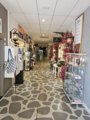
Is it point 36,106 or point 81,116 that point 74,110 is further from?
point 36,106

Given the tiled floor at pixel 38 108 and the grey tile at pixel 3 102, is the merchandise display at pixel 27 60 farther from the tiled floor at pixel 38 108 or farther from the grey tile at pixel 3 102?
the grey tile at pixel 3 102

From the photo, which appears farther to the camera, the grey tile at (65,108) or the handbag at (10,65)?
the handbag at (10,65)

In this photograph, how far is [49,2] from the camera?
103 inches

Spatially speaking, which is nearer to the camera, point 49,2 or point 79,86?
point 49,2

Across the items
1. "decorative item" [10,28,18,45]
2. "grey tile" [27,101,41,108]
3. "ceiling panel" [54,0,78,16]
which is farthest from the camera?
"decorative item" [10,28,18,45]

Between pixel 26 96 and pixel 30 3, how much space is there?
10.3 ft

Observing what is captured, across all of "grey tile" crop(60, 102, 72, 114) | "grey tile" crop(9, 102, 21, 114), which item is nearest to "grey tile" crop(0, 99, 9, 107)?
"grey tile" crop(9, 102, 21, 114)

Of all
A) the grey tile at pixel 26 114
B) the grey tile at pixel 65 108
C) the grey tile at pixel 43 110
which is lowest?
the grey tile at pixel 65 108

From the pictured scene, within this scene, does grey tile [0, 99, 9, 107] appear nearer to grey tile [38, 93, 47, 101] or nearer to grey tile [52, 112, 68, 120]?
grey tile [38, 93, 47, 101]

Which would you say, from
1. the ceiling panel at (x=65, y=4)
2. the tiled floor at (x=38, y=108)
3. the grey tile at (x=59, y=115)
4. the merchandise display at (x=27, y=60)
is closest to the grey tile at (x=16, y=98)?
the tiled floor at (x=38, y=108)

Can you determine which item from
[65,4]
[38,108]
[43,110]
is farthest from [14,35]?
[43,110]

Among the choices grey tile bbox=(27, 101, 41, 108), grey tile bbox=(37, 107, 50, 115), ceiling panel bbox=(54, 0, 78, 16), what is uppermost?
ceiling panel bbox=(54, 0, 78, 16)

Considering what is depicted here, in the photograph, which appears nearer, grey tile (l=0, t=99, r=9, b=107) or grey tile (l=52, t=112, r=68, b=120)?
grey tile (l=52, t=112, r=68, b=120)

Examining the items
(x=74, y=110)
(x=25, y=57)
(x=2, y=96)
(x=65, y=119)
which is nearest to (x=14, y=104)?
(x=2, y=96)
